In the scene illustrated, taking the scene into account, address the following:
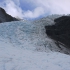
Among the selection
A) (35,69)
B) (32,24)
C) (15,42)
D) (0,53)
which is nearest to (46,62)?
(35,69)

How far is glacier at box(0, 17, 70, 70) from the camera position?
13.3 m

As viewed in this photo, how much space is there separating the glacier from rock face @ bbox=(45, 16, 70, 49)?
30.2 inches

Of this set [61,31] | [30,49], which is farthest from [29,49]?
[61,31]

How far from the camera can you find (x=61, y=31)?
23.7 metres

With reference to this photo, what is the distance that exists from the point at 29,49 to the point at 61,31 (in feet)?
21.1

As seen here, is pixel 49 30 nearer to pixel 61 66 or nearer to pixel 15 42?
pixel 15 42

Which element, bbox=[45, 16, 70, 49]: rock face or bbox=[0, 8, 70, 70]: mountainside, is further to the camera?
bbox=[45, 16, 70, 49]: rock face

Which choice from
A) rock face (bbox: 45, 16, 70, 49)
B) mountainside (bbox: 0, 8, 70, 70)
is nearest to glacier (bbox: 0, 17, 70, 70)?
mountainside (bbox: 0, 8, 70, 70)

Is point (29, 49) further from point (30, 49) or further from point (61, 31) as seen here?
point (61, 31)

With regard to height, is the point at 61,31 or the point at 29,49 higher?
the point at 61,31

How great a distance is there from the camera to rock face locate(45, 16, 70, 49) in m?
22.1

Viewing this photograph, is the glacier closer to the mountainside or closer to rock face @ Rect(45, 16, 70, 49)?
the mountainside

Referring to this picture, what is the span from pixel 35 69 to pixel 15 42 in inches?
323

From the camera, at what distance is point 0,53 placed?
15789 mm
